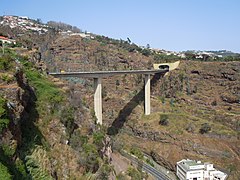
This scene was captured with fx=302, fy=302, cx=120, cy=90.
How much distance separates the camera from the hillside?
59.0 ft

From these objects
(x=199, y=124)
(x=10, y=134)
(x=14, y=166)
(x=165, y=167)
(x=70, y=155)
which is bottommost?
(x=165, y=167)

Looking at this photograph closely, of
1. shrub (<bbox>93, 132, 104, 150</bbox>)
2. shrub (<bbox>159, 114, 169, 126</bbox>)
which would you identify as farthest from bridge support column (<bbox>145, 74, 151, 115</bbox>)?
shrub (<bbox>93, 132, 104, 150</bbox>)

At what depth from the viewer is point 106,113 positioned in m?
54.7

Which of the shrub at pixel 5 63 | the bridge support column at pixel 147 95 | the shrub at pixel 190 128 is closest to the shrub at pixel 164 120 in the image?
the shrub at pixel 190 128

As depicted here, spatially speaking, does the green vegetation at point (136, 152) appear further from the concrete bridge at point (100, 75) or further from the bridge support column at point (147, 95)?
the bridge support column at point (147, 95)

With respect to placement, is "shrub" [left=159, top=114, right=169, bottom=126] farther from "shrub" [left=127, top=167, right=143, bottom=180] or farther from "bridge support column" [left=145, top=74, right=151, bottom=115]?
"shrub" [left=127, top=167, right=143, bottom=180]

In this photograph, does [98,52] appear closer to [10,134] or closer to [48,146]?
[48,146]

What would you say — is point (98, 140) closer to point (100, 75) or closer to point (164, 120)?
point (100, 75)

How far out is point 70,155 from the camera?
73.4ft

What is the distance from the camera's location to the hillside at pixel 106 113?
59.0ft

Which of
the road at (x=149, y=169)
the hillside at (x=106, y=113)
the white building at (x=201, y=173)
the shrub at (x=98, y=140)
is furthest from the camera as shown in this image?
the road at (x=149, y=169)

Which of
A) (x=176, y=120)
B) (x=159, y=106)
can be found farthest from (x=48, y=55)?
(x=176, y=120)

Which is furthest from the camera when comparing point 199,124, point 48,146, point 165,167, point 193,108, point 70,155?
point 193,108

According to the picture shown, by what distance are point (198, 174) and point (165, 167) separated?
7620 mm
